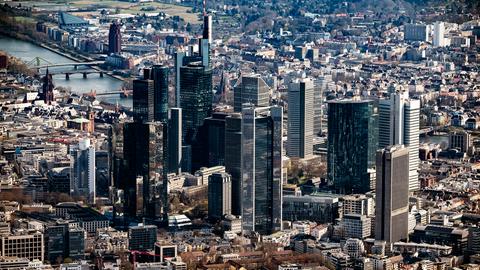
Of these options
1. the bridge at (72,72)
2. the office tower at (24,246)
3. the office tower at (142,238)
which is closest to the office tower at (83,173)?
the office tower at (142,238)

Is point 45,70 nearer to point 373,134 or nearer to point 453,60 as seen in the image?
point 453,60

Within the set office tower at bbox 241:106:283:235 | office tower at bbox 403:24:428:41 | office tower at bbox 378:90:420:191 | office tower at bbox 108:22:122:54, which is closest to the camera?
office tower at bbox 241:106:283:235

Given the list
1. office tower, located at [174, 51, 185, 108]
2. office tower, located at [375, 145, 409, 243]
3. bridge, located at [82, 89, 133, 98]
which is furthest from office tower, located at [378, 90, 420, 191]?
bridge, located at [82, 89, 133, 98]

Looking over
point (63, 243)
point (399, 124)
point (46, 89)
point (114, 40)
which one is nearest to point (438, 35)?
point (114, 40)

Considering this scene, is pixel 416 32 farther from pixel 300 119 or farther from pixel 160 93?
pixel 160 93

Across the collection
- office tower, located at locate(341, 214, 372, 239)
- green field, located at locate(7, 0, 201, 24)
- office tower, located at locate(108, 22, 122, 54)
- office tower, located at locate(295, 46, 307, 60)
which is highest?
green field, located at locate(7, 0, 201, 24)

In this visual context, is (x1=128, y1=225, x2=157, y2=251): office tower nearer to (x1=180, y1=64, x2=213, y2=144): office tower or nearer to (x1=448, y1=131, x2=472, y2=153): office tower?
(x1=180, y1=64, x2=213, y2=144): office tower

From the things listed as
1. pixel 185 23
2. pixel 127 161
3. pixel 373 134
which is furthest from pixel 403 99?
pixel 185 23

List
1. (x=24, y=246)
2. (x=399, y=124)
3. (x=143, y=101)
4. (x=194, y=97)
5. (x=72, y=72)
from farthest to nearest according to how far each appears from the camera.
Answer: (x=72, y=72)
(x=194, y=97)
(x=399, y=124)
(x=143, y=101)
(x=24, y=246)
